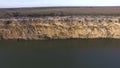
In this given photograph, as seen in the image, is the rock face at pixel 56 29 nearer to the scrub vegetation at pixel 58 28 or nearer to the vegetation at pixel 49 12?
the scrub vegetation at pixel 58 28

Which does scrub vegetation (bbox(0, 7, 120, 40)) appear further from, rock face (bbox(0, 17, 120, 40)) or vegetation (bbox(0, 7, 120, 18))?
vegetation (bbox(0, 7, 120, 18))

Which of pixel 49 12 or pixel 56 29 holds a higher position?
pixel 56 29

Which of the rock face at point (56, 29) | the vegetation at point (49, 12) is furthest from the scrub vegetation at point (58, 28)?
the vegetation at point (49, 12)

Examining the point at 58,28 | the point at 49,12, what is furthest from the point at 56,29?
the point at 49,12

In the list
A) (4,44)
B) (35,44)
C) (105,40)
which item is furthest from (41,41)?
(105,40)

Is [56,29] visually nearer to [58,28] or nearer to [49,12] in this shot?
[58,28]

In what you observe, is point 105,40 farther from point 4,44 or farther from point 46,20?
point 4,44

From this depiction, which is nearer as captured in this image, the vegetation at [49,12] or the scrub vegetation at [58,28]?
the scrub vegetation at [58,28]

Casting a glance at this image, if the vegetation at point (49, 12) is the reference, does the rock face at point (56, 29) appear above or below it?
above
